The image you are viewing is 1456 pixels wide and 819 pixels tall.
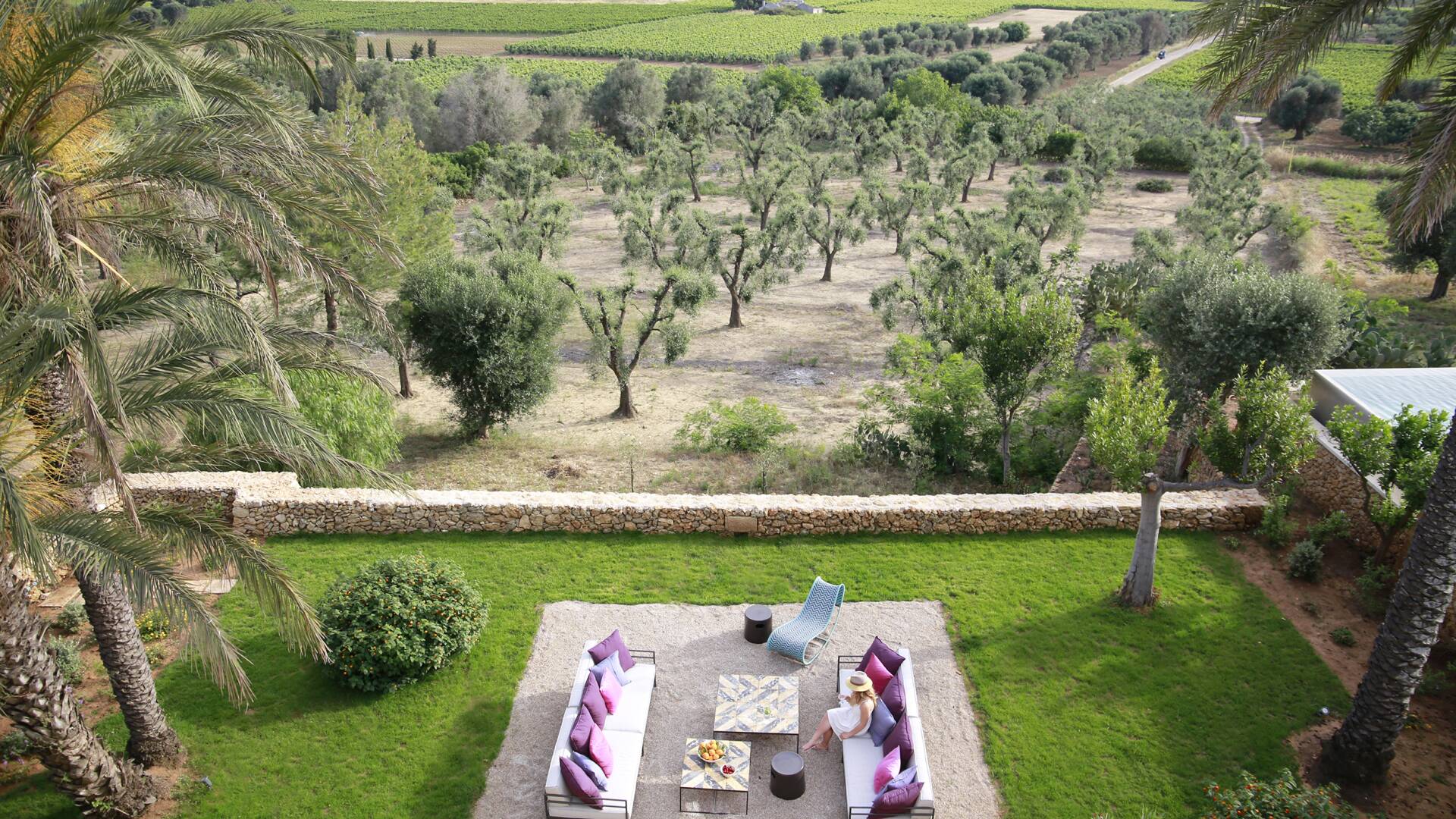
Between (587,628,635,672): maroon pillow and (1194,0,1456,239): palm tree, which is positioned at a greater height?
(1194,0,1456,239): palm tree

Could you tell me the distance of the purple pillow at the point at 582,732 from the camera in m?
10.4

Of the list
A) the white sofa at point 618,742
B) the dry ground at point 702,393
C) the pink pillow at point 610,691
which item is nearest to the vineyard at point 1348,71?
the dry ground at point 702,393

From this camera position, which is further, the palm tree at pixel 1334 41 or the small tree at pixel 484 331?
the small tree at pixel 484 331

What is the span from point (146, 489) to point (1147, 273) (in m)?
26.8

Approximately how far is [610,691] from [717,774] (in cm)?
168

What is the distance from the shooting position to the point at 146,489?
1545cm

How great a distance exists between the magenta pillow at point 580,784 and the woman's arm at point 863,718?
288 centimetres

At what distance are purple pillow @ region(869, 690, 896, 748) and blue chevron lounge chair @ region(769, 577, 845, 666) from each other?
1733 mm

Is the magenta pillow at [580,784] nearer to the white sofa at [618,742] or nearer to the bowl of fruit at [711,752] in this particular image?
the white sofa at [618,742]

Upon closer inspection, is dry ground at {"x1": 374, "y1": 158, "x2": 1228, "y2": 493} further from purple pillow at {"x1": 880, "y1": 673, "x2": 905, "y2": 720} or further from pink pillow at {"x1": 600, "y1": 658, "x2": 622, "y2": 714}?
purple pillow at {"x1": 880, "y1": 673, "x2": 905, "y2": 720}

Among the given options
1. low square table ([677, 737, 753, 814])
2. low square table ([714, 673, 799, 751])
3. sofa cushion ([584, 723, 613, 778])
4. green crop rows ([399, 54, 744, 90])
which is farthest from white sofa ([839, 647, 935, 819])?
green crop rows ([399, 54, 744, 90])

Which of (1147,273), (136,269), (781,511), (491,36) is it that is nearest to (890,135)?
(1147,273)

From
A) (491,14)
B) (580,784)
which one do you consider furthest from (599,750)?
(491,14)

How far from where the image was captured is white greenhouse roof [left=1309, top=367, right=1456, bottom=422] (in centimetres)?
1642
